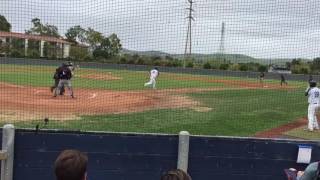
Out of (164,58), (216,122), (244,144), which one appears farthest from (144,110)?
(244,144)

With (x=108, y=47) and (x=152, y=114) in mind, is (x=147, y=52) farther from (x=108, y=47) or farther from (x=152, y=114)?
(x=152, y=114)

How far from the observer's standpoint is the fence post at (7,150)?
6543 millimetres

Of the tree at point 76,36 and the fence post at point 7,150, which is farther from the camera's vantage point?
the tree at point 76,36

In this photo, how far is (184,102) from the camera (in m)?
26.7

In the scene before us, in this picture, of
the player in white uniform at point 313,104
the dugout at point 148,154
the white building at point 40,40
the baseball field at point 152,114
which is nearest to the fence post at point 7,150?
the dugout at point 148,154

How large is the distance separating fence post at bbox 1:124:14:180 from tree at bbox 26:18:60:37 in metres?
5.43

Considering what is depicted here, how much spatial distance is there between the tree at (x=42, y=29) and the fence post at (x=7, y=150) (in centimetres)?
543

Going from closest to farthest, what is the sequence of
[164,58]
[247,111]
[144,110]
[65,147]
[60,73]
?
[65,147] → [164,58] → [144,110] → [247,111] → [60,73]

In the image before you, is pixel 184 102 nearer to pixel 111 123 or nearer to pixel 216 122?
pixel 216 122

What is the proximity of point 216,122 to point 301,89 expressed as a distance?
24.5 metres

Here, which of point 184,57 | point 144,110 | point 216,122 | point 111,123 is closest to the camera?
point 184,57

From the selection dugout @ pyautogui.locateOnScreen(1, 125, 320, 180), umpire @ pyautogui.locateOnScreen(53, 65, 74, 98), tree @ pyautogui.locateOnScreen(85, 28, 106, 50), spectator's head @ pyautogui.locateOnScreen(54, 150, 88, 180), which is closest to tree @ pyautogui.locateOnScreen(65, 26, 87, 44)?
tree @ pyautogui.locateOnScreen(85, 28, 106, 50)

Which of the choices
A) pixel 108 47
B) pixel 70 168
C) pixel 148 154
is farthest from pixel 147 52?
pixel 70 168

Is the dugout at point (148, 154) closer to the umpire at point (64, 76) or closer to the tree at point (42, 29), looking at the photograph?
the tree at point (42, 29)
